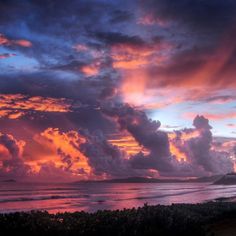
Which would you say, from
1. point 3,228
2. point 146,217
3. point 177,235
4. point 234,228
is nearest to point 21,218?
point 3,228

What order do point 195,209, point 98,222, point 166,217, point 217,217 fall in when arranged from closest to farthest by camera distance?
point 98,222, point 166,217, point 217,217, point 195,209

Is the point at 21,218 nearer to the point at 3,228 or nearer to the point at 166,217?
the point at 3,228

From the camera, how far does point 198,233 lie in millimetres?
21875

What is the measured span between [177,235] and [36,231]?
7.08 meters

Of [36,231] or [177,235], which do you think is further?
[177,235]

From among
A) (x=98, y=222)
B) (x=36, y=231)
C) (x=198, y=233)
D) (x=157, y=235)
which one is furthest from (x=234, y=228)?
(x=36, y=231)

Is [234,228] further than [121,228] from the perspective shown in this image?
Yes

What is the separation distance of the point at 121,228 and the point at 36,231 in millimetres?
4036

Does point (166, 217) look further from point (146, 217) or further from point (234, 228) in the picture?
point (234, 228)

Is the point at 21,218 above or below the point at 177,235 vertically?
above

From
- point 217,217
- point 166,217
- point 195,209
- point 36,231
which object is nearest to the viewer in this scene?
point 36,231

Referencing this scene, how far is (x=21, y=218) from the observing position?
21688 millimetres

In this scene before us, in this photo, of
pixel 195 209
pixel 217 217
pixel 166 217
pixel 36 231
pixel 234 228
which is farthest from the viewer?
pixel 195 209

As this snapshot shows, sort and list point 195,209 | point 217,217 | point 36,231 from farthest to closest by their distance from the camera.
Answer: point 195,209 → point 217,217 → point 36,231
